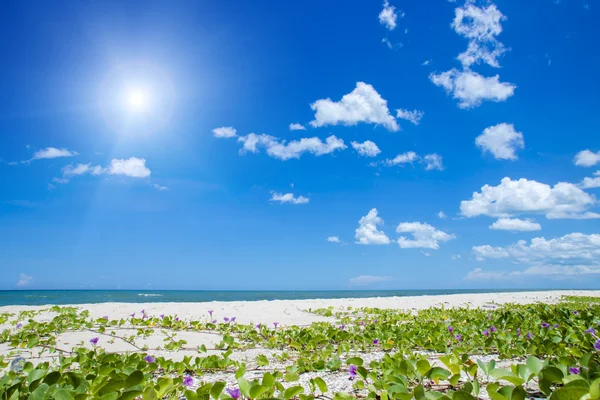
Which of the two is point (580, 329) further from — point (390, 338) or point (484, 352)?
point (390, 338)

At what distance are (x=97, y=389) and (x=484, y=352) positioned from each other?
11.9ft

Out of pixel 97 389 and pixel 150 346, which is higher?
pixel 97 389

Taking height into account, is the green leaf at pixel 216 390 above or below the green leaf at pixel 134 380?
below

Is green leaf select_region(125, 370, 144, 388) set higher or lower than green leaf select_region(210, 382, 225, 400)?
higher

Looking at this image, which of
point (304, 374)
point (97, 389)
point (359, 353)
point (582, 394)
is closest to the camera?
point (582, 394)

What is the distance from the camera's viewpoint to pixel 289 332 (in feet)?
17.6

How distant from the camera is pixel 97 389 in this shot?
86.8 inches

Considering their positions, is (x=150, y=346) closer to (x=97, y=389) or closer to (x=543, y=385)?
(x=97, y=389)

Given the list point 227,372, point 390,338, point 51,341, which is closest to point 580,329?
point 390,338

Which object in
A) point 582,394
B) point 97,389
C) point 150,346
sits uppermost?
point 582,394

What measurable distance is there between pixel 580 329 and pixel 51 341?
6682 millimetres

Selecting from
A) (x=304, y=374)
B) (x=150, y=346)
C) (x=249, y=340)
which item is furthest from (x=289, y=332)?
(x=304, y=374)

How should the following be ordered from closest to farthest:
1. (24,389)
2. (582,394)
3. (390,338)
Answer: (582,394) → (24,389) → (390,338)

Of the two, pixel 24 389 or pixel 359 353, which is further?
pixel 359 353
